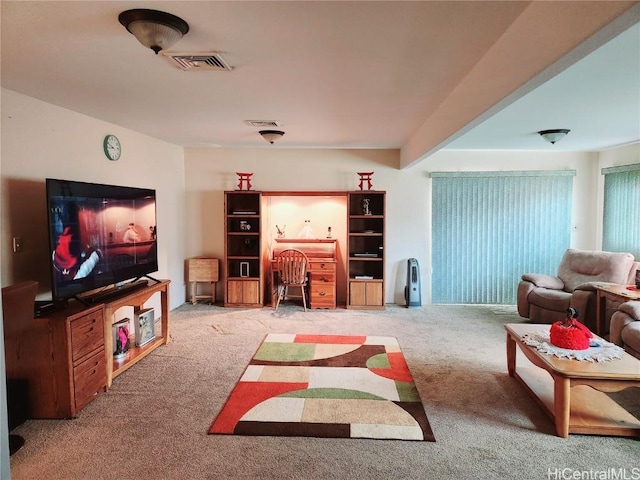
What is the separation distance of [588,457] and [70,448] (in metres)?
3.01

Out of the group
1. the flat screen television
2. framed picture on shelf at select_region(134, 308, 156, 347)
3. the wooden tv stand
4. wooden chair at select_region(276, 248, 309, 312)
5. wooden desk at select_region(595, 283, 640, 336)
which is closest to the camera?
the wooden tv stand

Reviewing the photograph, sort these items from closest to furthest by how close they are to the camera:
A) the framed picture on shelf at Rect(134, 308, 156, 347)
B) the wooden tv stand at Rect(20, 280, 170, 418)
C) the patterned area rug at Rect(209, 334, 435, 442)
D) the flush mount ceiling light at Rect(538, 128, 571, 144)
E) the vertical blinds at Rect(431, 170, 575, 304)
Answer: the patterned area rug at Rect(209, 334, 435, 442)
the wooden tv stand at Rect(20, 280, 170, 418)
the framed picture on shelf at Rect(134, 308, 156, 347)
the flush mount ceiling light at Rect(538, 128, 571, 144)
the vertical blinds at Rect(431, 170, 575, 304)

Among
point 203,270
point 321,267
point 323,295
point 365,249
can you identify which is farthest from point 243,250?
point 365,249

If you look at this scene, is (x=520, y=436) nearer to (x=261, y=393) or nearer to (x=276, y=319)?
(x=261, y=393)

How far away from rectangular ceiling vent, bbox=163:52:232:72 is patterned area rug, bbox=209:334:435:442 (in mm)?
2278

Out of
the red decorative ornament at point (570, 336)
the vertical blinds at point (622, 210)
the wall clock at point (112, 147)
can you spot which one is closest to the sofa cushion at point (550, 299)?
the vertical blinds at point (622, 210)

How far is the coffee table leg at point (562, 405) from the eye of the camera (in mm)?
2358

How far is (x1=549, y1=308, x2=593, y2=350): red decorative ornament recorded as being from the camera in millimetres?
2682

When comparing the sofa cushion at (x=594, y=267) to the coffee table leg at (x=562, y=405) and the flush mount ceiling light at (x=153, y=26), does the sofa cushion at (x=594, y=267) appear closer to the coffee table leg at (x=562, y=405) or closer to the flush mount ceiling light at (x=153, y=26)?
the coffee table leg at (x=562, y=405)

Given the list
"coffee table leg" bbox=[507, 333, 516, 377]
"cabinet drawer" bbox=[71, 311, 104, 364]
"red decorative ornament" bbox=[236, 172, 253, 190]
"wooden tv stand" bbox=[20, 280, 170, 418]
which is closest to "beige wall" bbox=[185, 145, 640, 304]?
"red decorative ornament" bbox=[236, 172, 253, 190]

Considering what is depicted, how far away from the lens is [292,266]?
528cm

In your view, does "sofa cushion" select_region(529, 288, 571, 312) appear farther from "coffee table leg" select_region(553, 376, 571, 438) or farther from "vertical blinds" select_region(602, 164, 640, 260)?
"coffee table leg" select_region(553, 376, 571, 438)

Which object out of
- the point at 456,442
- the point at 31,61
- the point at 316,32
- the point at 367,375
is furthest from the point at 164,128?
the point at 456,442

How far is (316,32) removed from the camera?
1959mm
